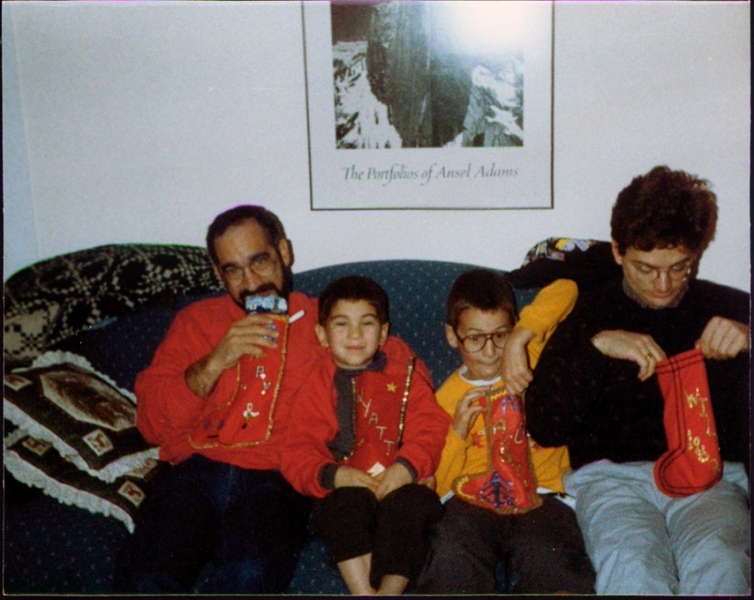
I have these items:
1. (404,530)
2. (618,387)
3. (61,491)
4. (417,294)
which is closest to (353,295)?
(417,294)

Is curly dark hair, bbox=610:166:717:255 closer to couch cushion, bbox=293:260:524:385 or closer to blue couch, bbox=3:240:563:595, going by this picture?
blue couch, bbox=3:240:563:595

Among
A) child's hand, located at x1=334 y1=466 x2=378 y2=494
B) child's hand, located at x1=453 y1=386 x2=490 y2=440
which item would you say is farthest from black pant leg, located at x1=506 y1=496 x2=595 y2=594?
child's hand, located at x1=334 y1=466 x2=378 y2=494

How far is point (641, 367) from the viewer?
1529mm

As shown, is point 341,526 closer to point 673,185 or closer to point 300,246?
point 300,246

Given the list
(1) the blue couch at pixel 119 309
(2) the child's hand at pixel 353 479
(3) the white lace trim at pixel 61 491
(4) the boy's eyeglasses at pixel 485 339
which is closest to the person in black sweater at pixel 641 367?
(4) the boy's eyeglasses at pixel 485 339

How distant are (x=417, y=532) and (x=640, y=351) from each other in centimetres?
67

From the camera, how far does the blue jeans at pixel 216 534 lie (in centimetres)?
144

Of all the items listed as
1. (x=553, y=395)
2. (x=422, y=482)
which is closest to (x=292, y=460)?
(x=422, y=482)

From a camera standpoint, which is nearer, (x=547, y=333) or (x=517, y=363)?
(x=517, y=363)

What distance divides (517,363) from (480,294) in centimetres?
24

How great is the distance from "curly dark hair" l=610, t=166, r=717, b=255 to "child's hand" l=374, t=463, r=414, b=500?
778 mm

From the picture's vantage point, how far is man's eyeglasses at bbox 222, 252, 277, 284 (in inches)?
73.2

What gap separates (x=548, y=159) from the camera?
1.97m

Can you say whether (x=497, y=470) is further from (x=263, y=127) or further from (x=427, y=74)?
(x=263, y=127)
